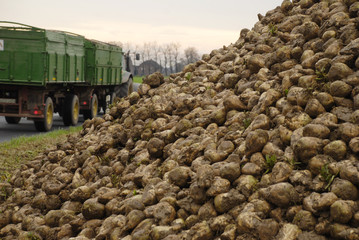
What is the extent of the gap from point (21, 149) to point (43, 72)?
9.45ft

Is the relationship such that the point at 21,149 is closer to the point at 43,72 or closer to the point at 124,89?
the point at 43,72

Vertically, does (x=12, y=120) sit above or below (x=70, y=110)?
below

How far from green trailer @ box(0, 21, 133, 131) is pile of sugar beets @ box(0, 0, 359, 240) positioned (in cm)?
528

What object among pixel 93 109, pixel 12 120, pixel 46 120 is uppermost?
pixel 93 109

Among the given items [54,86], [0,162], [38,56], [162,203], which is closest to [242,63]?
[162,203]

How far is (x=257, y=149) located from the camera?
4.89 m

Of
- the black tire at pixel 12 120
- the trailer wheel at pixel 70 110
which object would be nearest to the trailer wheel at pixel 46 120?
the trailer wheel at pixel 70 110

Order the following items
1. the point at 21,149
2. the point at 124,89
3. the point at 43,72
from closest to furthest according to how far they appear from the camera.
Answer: the point at 21,149 → the point at 43,72 → the point at 124,89

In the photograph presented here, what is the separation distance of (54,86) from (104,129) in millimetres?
6693

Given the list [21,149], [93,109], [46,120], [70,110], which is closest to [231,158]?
[21,149]

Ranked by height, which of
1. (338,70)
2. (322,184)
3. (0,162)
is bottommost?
(0,162)

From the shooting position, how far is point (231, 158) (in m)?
4.98

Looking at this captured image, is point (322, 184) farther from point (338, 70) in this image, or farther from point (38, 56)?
point (38, 56)

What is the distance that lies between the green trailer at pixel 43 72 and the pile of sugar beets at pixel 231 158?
5280mm
